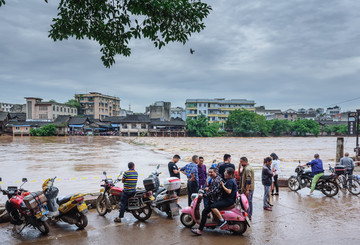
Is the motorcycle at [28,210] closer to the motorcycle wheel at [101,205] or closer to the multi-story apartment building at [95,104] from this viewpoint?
the motorcycle wheel at [101,205]

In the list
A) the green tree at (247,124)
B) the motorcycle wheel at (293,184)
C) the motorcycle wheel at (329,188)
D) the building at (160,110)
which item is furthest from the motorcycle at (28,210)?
the building at (160,110)

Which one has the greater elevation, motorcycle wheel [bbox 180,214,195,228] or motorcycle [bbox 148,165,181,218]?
motorcycle [bbox 148,165,181,218]

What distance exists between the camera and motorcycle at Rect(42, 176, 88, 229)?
5.70m

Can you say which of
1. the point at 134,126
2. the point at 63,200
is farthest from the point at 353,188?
the point at 134,126

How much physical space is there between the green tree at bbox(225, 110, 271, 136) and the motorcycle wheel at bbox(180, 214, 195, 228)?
70.5 m

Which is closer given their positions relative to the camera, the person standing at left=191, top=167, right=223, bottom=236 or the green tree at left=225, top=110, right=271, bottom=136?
the person standing at left=191, top=167, right=223, bottom=236

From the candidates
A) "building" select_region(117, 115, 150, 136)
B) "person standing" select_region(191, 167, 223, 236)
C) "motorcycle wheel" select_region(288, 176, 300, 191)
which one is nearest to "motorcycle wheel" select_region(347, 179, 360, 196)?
"motorcycle wheel" select_region(288, 176, 300, 191)

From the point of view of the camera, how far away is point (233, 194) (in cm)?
541

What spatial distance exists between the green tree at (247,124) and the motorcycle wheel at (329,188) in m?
66.7

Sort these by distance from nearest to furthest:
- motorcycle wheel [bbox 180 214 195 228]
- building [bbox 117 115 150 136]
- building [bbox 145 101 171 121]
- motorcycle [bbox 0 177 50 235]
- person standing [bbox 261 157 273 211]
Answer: motorcycle [bbox 0 177 50 235], motorcycle wheel [bbox 180 214 195 228], person standing [bbox 261 157 273 211], building [bbox 117 115 150 136], building [bbox 145 101 171 121]

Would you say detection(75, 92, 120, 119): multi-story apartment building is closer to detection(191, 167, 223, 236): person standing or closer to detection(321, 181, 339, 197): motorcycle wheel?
detection(321, 181, 339, 197): motorcycle wheel

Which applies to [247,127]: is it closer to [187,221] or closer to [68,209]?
[187,221]

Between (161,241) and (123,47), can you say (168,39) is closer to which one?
(123,47)

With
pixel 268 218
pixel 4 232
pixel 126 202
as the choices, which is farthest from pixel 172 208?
pixel 4 232
